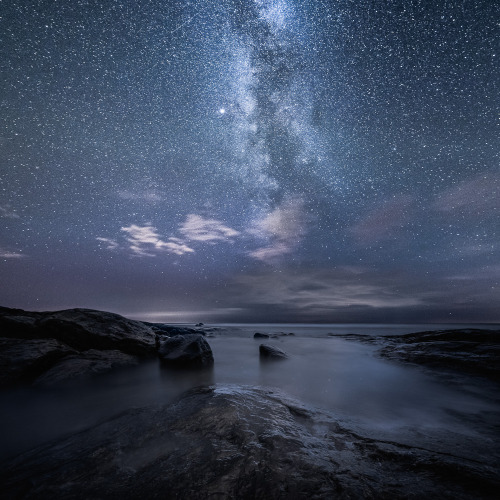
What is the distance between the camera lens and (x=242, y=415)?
3.03 m

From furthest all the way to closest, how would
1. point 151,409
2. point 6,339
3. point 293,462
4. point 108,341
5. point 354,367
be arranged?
point 354,367
point 108,341
point 6,339
point 151,409
point 293,462

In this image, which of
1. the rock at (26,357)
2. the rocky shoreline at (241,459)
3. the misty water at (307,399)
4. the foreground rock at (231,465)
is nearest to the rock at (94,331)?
the rock at (26,357)

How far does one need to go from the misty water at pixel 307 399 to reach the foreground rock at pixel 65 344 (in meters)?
0.57

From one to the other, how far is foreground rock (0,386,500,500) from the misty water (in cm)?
83

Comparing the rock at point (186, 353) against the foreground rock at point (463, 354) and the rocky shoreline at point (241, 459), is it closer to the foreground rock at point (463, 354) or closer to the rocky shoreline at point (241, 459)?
the rocky shoreline at point (241, 459)

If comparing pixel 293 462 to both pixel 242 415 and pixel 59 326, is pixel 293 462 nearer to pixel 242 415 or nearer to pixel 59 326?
pixel 242 415

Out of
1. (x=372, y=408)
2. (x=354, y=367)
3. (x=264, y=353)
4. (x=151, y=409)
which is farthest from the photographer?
(x=264, y=353)

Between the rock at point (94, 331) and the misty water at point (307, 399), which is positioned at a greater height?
the rock at point (94, 331)

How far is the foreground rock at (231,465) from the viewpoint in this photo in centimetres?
177

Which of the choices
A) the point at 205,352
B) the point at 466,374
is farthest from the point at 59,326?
the point at 466,374

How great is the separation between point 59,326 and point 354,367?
10561 millimetres

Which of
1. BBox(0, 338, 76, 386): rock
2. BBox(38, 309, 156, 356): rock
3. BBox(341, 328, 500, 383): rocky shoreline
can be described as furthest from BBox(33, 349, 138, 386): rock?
BBox(341, 328, 500, 383): rocky shoreline

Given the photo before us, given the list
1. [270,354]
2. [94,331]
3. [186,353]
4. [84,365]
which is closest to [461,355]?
[270,354]

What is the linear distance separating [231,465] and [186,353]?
18.3 ft
